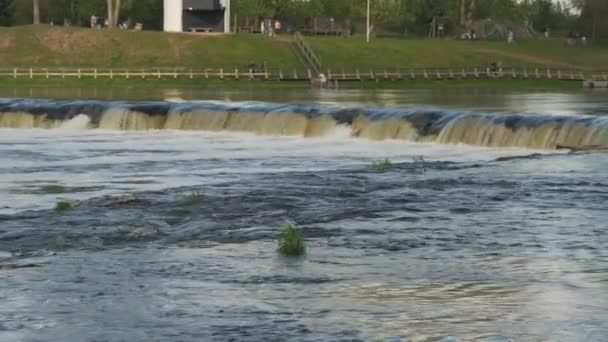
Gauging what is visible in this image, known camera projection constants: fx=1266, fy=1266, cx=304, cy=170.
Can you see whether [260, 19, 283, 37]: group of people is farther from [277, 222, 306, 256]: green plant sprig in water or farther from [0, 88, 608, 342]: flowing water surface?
[277, 222, 306, 256]: green plant sprig in water

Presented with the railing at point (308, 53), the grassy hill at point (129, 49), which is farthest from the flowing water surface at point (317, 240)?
the grassy hill at point (129, 49)

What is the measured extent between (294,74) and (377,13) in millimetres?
47828

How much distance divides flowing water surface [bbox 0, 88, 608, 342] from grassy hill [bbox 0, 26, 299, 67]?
62526mm

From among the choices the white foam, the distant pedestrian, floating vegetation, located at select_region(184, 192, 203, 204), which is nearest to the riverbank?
the white foam

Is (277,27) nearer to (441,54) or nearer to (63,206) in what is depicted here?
(441,54)

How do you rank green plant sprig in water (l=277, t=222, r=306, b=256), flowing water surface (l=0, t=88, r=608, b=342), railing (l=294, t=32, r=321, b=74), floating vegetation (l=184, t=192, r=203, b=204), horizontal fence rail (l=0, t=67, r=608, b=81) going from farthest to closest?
railing (l=294, t=32, r=321, b=74) < horizontal fence rail (l=0, t=67, r=608, b=81) < floating vegetation (l=184, t=192, r=203, b=204) < green plant sprig in water (l=277, t=222, r=306, b=256) < flowing water surface (l=0, t=88, r=608, b=342)

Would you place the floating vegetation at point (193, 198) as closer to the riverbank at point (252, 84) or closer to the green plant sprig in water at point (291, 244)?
the green plant sprig in water at point (291, 244)

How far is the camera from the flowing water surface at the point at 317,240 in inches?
587

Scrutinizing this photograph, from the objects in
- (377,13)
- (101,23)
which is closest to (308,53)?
(101,23)

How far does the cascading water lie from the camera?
41.2 m

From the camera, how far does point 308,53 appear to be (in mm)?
109375

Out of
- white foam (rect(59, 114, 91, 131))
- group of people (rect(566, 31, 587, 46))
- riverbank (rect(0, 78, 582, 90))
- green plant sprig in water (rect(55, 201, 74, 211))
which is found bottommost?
riverbank (rect(0, 78, 582, 90))

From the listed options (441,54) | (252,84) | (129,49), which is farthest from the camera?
(441,54)

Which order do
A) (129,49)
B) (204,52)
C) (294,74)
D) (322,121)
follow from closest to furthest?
(322,121)
(294,74)
(204,52)
(129,49)
